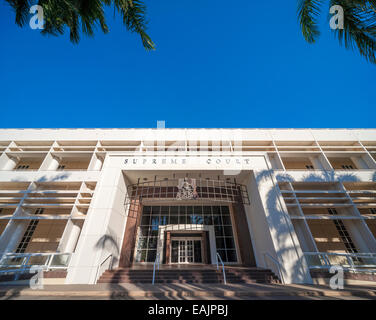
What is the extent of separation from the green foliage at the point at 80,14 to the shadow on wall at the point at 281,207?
9.21 m

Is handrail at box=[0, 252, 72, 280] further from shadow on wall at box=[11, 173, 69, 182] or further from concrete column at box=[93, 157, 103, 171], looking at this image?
concrete column at box=[93, 157, 103, 171]

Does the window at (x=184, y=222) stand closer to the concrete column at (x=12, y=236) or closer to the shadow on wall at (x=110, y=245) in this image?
the shadow on wall at (x=110, y=245)

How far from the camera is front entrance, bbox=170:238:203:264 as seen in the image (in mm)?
10617

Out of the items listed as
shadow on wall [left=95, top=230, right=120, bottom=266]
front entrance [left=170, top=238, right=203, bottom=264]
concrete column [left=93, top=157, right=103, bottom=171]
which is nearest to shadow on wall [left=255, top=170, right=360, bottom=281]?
front entrance [left=170, top=238, right=203, bottom=264]

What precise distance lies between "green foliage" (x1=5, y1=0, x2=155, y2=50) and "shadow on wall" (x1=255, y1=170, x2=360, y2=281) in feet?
30.2

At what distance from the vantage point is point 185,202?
38.0 ft

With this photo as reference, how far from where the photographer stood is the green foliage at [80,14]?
379cm

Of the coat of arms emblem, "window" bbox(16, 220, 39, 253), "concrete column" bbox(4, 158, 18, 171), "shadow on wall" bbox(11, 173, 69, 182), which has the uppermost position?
"concrete column" bbox(4, 158, 18, 171)

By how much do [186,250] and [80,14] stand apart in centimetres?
1316

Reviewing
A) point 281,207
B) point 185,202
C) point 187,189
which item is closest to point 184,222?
point 185,202

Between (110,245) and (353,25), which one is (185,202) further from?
(353,25)

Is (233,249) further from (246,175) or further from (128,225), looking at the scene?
(128,225)

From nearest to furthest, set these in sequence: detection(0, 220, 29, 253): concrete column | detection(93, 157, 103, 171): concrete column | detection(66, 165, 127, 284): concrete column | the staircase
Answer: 1. the staircase
2. detection(66, 165, 127, 284): concrete column
3. detection(0, 220, 29, 253): concrete column
4. detection(93, 157, 103, 171): concrete column
